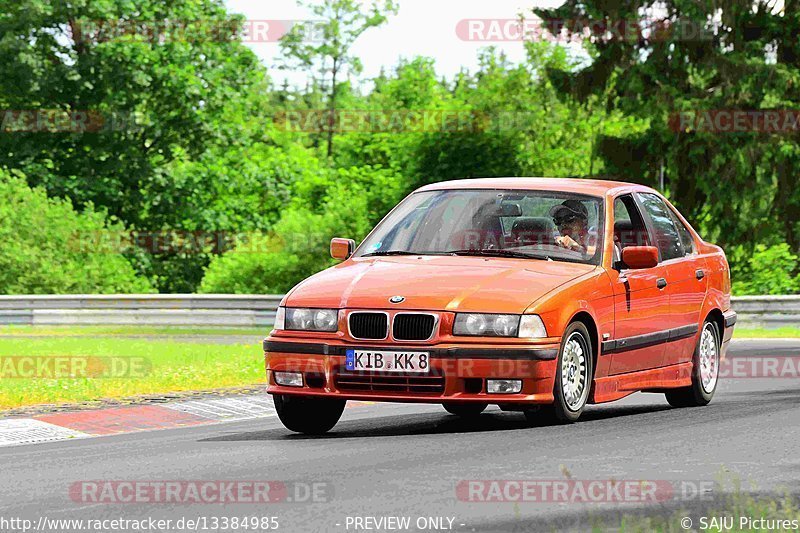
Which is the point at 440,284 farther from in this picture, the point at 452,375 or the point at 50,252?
the point at 50,252

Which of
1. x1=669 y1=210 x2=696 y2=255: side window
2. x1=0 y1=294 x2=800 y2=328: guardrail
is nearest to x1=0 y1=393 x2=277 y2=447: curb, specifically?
x1=669 y1=210 x2=696 y2=255: side window

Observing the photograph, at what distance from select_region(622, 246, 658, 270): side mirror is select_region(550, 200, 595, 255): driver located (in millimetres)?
262

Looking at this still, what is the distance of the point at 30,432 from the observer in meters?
11.6

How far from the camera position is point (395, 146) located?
183 ft

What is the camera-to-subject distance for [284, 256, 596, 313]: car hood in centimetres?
995

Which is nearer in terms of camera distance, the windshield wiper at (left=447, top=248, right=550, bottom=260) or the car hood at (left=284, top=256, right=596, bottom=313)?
the car hood at (left=284, top=256, right=596, bottom=313)

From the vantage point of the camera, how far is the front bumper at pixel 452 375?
9883 millimetres

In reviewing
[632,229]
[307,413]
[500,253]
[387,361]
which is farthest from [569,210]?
[307,413]

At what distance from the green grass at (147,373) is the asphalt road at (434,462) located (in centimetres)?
257

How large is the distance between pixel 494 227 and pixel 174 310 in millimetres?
21720

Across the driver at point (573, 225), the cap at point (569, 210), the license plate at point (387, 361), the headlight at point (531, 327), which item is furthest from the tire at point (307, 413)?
the cap at point (569, 210)

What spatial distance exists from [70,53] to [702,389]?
40629 mm

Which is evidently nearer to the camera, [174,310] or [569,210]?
[569,210]

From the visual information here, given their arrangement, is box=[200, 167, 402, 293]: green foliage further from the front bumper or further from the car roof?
the front bumper
